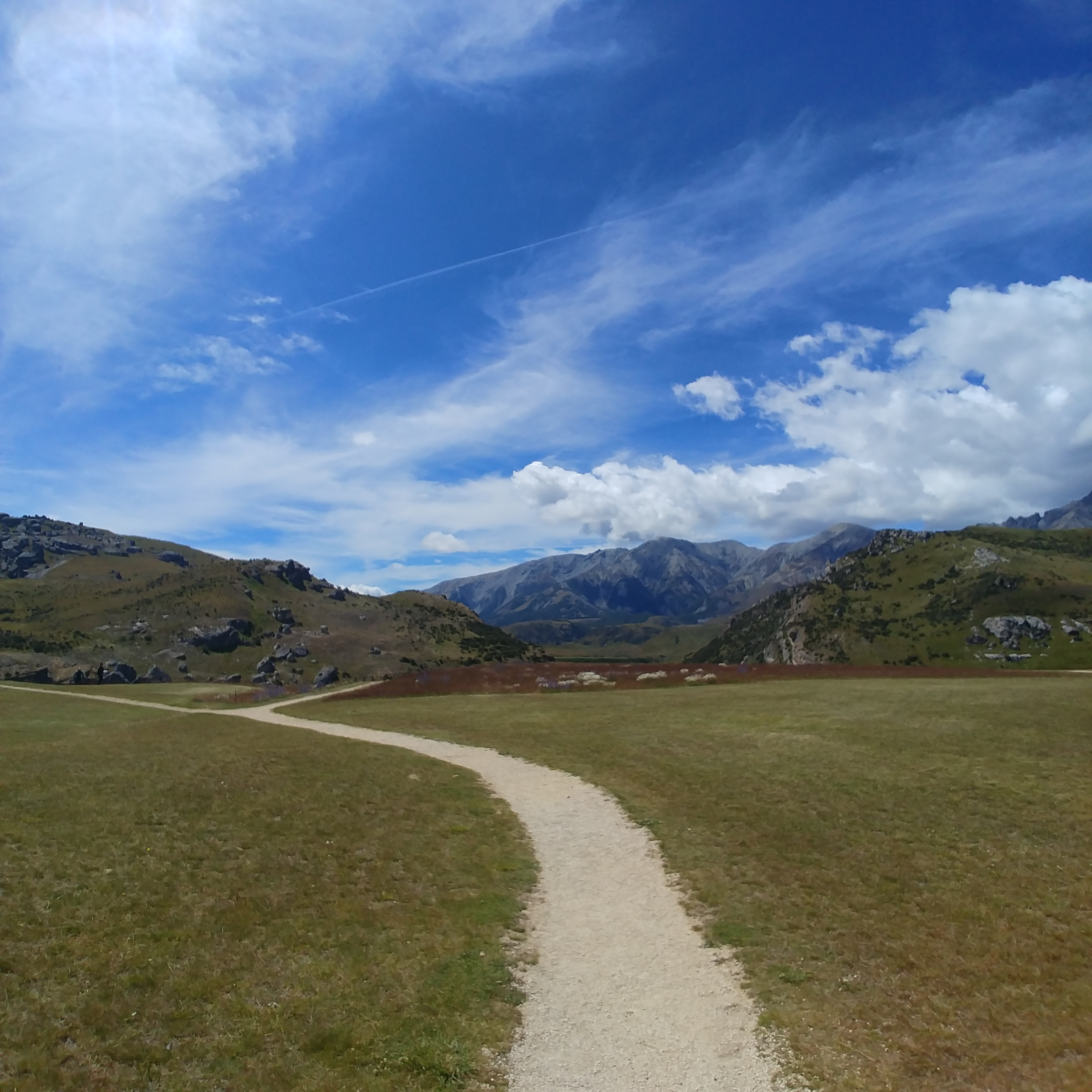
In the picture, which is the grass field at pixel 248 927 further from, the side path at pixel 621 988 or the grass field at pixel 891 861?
the grass field at pixel 891 861

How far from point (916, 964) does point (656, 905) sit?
6167 mm

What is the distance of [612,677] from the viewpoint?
69062mm

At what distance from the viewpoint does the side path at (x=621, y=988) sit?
36.1 feet

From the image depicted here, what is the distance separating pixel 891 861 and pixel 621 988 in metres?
10.5

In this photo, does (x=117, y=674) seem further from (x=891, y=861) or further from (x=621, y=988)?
(x=891, y=861)

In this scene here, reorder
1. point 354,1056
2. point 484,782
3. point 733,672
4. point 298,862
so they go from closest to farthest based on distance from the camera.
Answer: point 354,1056 → point 298,862 → point 484,782 → point 733,672

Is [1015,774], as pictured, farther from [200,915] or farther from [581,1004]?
[200,915]

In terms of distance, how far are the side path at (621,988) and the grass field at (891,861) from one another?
0.92 m

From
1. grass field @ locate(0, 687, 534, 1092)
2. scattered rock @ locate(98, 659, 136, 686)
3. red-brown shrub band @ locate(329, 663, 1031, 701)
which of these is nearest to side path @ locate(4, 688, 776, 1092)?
grass field @ locate(0, 687, 534, 1092)

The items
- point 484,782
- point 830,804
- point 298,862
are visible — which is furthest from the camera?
point 484,782

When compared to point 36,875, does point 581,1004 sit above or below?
below

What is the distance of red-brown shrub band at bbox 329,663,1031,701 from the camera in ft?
211

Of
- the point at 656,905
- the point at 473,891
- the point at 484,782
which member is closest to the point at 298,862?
the point at 473,891

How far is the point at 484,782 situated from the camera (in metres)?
30.5
